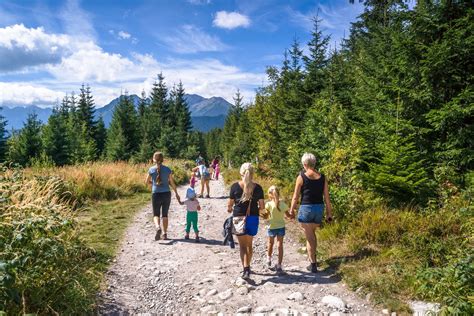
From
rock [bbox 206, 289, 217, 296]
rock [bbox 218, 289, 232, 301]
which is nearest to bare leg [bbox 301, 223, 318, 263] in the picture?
rock [bbox 218, 289, 232, 301]

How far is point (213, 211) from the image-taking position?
12273 millimetres

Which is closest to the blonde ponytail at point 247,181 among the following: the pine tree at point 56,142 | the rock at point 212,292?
the rock at point 212,292

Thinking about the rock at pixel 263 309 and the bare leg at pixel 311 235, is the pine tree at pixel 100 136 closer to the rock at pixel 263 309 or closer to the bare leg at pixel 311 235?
the bare leg at pixel 311 235

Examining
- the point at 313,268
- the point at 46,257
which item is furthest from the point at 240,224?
the point at 46,257

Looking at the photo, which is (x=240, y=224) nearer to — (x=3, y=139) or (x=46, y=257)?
(x=46, y=257)

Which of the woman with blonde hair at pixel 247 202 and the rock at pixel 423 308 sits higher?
the woman with blonde hair at pixel 247 202

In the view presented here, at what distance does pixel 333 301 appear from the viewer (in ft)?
16.4

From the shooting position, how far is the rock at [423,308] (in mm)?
4297

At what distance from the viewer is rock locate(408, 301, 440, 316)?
4297mm

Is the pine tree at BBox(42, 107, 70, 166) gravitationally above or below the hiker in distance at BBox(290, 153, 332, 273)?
above

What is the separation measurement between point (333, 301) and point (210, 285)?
6.86ft

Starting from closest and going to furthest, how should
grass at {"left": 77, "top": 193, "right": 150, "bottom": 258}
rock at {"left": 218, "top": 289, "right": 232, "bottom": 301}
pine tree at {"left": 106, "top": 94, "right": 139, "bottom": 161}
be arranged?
1. rock at {"left": 218, "top": 289, "right": 232, "bottom": 301}
2. grass at {"left": 77, "top": 193, "right": 150, "bottom": 258}
3. pine tree at {"left": 106, "top": 94, "right": 139, "bottom": 161}

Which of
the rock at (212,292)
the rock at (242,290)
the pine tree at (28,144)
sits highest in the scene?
the pine tree at (28,144)

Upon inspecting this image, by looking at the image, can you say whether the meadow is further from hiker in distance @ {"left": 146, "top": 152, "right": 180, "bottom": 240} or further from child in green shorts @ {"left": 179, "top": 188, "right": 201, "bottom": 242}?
child in green shorts @ {"left": 179, "top": 188, "right": 201, "bottom": 242}
